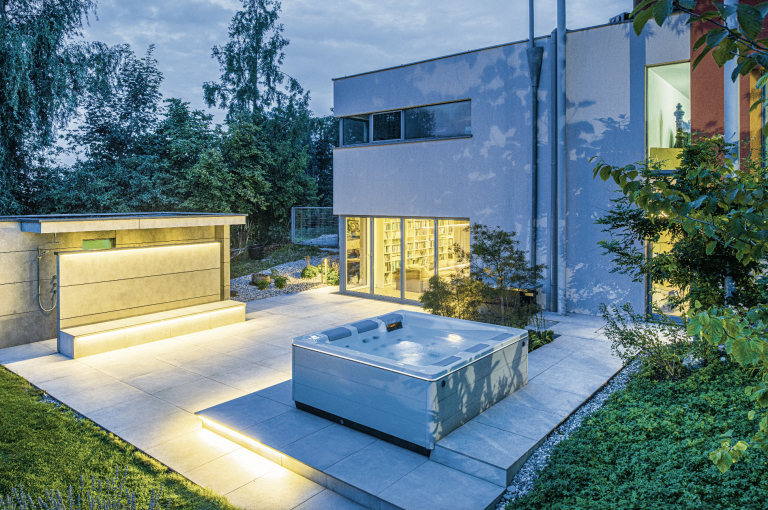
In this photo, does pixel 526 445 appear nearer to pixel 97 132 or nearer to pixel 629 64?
pixel 629 64

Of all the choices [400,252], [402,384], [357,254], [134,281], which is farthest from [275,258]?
[402,384]

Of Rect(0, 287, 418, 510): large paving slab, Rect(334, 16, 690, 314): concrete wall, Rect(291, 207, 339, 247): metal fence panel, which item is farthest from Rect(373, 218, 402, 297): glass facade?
Rect(291, 207, 339, 247): metal fence panel

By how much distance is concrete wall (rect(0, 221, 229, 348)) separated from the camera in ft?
27.9

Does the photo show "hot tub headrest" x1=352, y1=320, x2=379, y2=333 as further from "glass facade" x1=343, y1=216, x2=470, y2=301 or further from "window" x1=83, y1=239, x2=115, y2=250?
"window" x1=83, y1=239, x2=115, y2=250

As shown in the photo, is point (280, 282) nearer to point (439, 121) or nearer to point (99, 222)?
point (99, 222)

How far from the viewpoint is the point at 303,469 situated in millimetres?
4621

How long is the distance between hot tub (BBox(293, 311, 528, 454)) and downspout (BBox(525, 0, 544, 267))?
14.9 feet

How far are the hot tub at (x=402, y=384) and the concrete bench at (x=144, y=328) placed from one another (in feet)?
14.0

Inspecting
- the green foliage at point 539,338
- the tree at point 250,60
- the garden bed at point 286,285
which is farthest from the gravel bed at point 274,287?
the tree at point 250,60

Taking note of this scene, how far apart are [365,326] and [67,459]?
378cm

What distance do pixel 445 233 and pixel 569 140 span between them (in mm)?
3494

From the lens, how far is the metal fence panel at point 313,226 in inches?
827

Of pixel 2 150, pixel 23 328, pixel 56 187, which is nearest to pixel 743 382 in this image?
pixel 23 328

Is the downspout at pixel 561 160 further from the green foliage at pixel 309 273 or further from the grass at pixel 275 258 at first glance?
the grass at pixel 275 258
